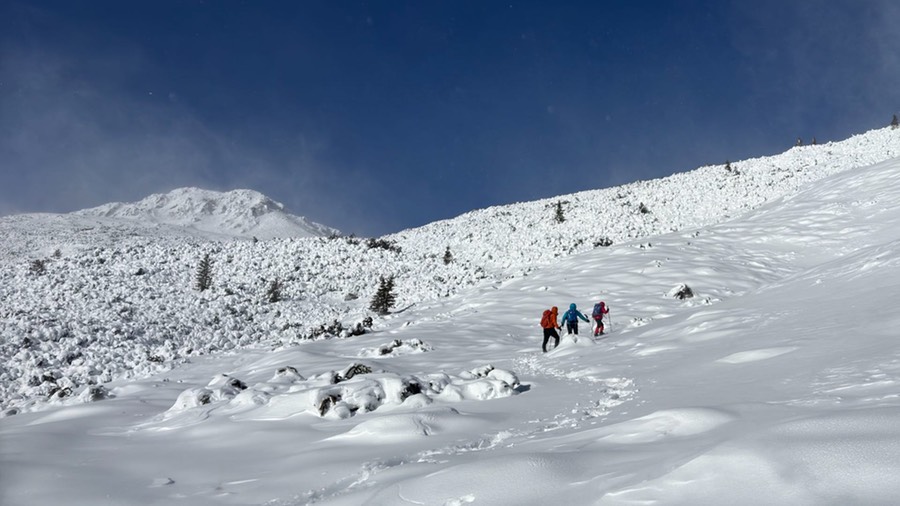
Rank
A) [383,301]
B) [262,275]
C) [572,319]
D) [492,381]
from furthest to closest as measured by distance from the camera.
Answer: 1. [262,275]
2. [383,301]
3. [572,319]
4. [492,381]

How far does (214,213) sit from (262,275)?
2623 inches

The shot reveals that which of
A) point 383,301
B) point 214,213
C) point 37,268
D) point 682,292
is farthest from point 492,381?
point 214,213

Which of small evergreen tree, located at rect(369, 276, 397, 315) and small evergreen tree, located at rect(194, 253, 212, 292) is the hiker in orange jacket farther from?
small evergreen tree, located at rect(194, 253, 212, 292)

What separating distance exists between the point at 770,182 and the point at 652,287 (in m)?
23.5

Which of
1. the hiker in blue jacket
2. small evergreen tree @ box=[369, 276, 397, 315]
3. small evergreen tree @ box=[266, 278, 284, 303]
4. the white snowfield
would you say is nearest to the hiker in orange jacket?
the white snowfield

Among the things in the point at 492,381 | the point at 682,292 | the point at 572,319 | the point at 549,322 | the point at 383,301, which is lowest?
the point at 492,381

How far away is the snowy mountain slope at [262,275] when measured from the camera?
47.0ft

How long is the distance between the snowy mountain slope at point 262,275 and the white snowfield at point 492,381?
19 cm

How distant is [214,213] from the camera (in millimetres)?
86625

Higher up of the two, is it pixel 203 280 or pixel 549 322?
pixel 203 280

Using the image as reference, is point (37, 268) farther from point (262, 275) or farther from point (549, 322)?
point (549, 322)

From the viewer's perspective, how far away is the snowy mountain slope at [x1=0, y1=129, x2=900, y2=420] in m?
14.3

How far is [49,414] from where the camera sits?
7.33 meters

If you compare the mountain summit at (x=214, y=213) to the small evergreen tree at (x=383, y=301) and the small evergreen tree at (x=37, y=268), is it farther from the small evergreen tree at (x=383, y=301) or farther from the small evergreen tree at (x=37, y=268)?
the small evergreen tree at (x=383, y=301)
